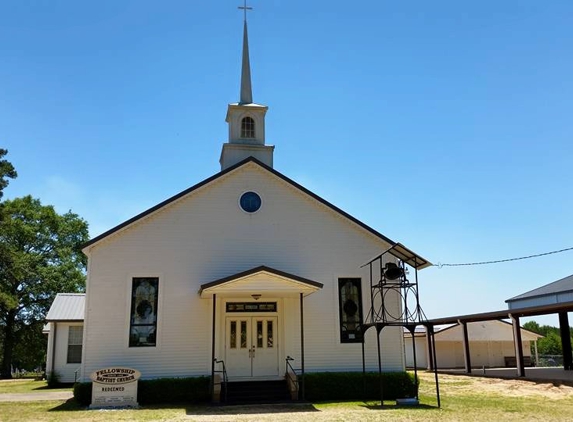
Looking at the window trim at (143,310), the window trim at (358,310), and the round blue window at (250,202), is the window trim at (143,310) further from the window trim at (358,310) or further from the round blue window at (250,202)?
the window trim at (358,310)

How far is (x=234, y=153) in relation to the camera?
22.3 m

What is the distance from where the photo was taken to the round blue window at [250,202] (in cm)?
1928

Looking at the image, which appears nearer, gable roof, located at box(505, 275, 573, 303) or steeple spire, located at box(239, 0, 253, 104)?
steeple spire, located at box(239, 0, 253, 104)

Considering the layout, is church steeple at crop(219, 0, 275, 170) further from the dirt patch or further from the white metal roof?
the dirt patch

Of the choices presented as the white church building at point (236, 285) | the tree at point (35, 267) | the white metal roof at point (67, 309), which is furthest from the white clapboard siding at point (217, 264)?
the tree at point (35, 267)

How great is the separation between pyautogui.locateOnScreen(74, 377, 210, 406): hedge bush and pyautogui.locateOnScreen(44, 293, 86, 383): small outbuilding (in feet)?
26.7

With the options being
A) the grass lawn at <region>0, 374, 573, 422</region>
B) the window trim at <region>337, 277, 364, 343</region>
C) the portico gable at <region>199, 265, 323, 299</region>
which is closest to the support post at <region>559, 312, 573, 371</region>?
the grass lawn at <region>0, 374, 573, 422</region>

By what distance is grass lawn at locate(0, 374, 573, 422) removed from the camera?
13.3 meters

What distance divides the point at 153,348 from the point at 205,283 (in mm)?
2624

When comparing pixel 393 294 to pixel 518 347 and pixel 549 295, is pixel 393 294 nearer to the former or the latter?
pixel 518 347

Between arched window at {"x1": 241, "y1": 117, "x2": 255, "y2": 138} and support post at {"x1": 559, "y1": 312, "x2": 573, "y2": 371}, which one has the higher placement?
arched window at {"x1": 241, "y1": 117, "x2": 255, "y2": 138}

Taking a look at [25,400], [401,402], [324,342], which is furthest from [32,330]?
[401,402]

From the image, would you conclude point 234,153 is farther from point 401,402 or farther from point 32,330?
point 32,330

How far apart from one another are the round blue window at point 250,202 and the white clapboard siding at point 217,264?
→ 18 cm
